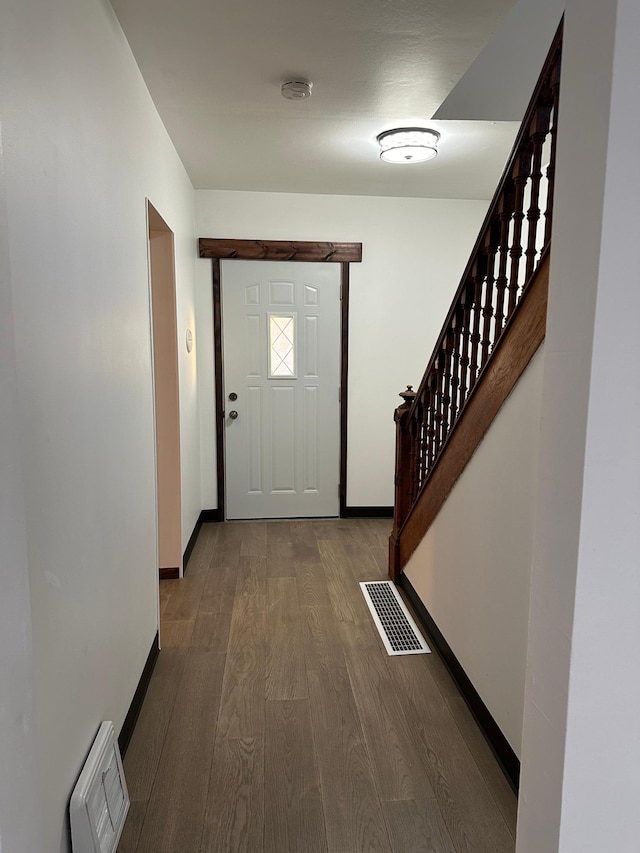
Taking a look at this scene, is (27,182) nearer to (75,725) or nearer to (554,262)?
(554,262)

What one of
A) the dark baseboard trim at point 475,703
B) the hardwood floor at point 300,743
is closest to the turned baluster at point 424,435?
the dark baseboard trim at point 475,703

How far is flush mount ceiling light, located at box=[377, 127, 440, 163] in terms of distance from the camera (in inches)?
118

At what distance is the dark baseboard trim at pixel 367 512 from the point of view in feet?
15.5

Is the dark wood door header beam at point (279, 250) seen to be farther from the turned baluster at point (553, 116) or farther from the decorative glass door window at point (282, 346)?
the turned baluster at point (553, 116)

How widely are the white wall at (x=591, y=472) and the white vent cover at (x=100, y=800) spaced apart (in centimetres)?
104

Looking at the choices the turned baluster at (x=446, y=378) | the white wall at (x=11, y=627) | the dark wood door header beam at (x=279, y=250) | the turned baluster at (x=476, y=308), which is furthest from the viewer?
the dark wood door header beam at (x=279, y=250)

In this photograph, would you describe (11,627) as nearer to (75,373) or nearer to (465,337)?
A: (75,373)

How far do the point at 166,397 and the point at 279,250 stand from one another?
1619 mm

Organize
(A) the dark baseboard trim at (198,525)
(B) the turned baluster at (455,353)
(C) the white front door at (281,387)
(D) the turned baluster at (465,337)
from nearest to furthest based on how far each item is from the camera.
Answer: (D) the turned baluster at (465,337), (B) the turned baluster at (455,353), (A) the dark baseboard trim at (198,525), (C) the white front door at (281,387)

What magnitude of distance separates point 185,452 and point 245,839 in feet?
7.71

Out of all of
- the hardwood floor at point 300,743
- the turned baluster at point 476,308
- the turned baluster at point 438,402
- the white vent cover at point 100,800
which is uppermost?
the turned baluster at point 476,308

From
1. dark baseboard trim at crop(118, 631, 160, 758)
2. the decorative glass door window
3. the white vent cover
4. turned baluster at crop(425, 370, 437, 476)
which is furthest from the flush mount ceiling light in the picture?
the white vent cover

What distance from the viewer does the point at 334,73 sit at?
2.36 meters

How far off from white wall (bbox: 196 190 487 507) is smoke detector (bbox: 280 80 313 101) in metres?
1.78
